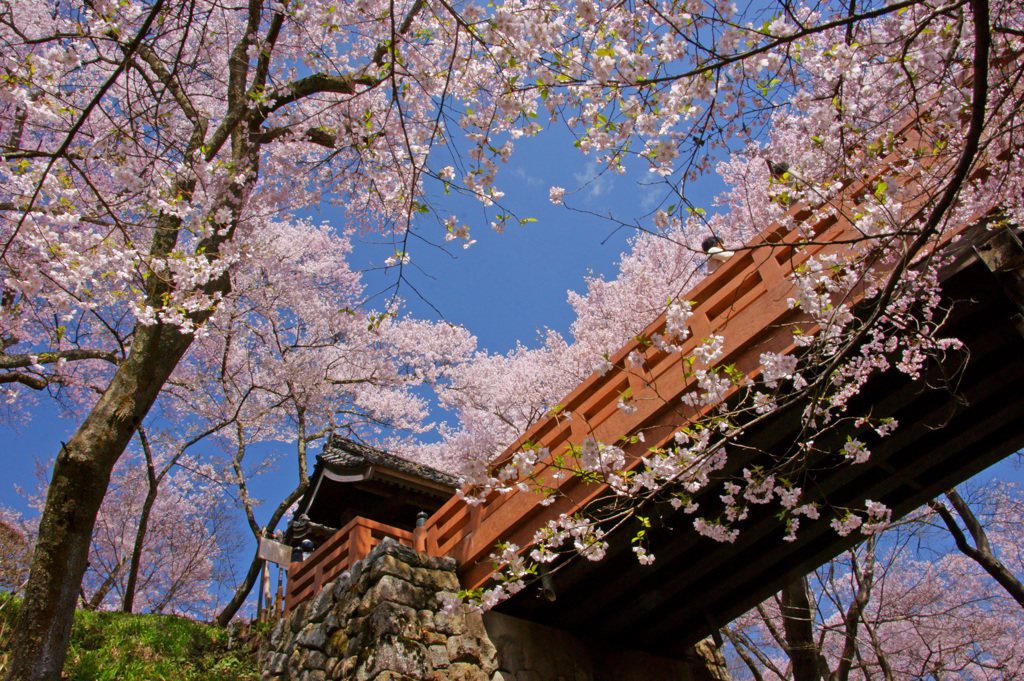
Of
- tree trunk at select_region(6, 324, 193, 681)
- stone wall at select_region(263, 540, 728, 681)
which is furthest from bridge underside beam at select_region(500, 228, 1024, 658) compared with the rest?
tree trunk at select_region(6, 324, 193, 681)

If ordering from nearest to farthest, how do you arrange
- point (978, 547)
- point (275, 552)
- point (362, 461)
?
point (978, 547) < point (362, 461) < point (275, 552)

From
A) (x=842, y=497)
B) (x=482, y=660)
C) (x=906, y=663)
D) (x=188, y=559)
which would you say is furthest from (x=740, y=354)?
(x=188, y=559)

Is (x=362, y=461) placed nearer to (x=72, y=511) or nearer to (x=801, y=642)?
(x=72, y=511)

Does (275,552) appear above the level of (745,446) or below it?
above

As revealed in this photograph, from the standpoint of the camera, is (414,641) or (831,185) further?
(414,641)

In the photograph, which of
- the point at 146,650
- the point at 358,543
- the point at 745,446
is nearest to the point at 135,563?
the point at 146,650

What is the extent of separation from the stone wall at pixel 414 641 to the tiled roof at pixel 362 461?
60.9 inches

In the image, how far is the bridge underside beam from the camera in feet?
13.8

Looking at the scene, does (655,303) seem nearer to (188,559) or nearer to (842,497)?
(842,497)

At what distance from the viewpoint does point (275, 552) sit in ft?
25.3

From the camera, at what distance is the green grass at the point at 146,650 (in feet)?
21.8

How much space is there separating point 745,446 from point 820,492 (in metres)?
0.76

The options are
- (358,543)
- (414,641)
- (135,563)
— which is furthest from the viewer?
(135,563)

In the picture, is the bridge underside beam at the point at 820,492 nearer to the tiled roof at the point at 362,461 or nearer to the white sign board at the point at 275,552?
the tiled roof at the point at 362,461
